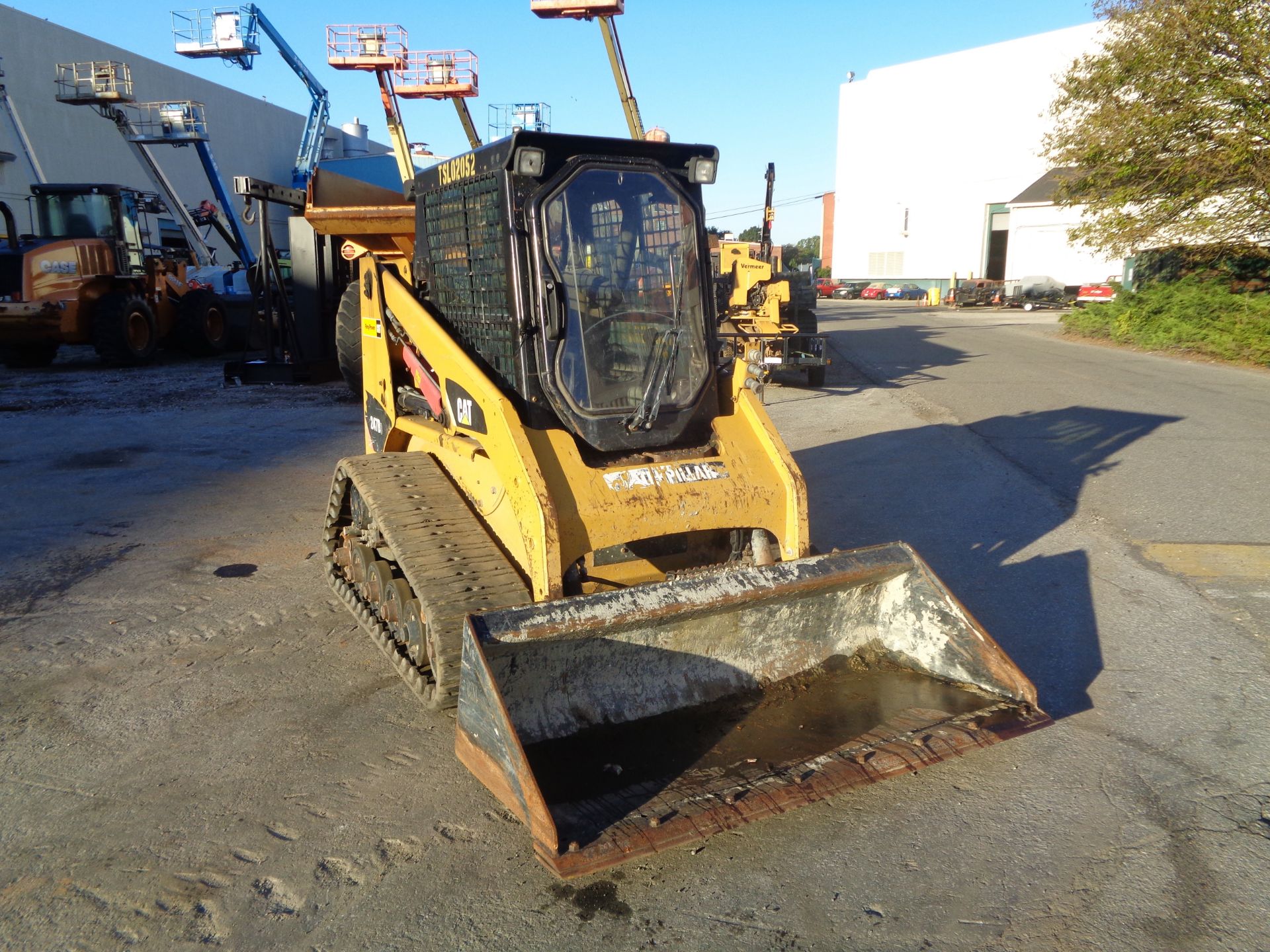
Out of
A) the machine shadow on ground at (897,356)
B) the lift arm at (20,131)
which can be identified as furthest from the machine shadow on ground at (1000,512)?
the lift arm at (20,131)

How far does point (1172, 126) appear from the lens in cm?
1719

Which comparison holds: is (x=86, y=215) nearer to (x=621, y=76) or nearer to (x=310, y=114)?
(x=621, y=76)

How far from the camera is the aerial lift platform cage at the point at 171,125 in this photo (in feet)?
95.0

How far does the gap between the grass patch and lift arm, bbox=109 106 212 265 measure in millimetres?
23409

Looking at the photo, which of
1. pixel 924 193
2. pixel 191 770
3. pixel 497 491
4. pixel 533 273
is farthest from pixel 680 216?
pixel 924 193

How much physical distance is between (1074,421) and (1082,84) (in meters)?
10.9

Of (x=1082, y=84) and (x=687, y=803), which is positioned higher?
(x=1082, y=84)

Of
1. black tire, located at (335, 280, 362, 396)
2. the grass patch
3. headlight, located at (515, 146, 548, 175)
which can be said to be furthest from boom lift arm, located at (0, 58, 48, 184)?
the grass patch

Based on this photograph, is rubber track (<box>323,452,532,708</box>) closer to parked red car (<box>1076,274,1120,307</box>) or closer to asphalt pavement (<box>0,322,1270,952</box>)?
asphalt pavement (<box>0,322,1270,952</box>)

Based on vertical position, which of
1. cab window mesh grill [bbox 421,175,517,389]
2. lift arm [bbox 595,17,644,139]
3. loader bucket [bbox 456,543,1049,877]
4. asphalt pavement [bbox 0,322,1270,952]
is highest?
lift arm [bbox 595,17,644,139]

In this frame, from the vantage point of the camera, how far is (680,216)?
4.45 m

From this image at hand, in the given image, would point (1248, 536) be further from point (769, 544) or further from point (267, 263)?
point (267, 263)

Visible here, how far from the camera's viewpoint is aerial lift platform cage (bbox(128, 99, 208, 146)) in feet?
95.0

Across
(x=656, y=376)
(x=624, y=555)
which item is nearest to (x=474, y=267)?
(x=656, y=376)
